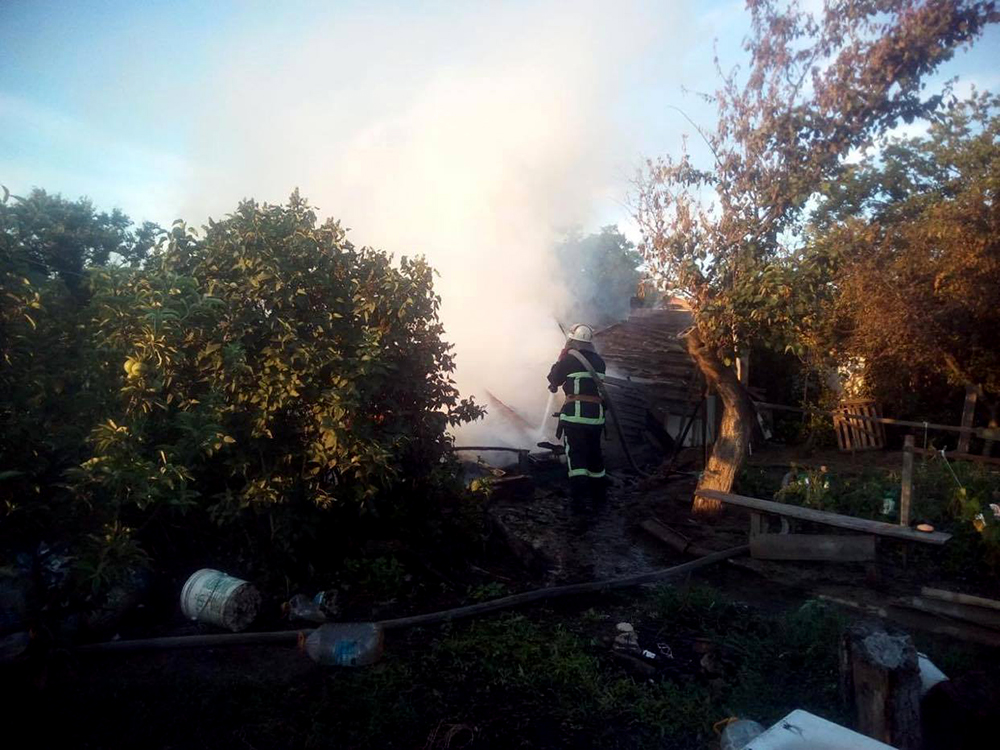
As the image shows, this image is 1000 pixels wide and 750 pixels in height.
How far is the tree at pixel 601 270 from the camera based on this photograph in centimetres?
2319

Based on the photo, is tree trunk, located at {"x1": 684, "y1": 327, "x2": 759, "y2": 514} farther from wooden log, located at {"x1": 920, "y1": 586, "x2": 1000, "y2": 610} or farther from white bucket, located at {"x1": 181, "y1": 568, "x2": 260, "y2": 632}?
white bucket, located at {"x1": 181, "y1": 568, "x2": 260, "y2": 632}

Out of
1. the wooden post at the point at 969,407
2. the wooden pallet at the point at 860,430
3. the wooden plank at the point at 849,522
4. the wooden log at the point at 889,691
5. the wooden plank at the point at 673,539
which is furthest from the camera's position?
the wooden pallet at the point at 860,430

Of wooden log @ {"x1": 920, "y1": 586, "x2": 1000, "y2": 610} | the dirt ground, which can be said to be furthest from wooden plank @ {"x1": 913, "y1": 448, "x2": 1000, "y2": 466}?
wooden log @ {"x1": 920, "y1": 586, "x2": 1000, "y2": 610}

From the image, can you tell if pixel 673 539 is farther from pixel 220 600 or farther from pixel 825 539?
pixel 220 600

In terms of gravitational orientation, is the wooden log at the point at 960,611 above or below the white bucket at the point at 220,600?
below

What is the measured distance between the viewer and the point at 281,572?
16.8 feet

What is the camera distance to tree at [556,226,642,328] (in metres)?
23.2

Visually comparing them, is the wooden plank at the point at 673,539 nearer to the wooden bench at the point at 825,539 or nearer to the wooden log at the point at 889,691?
the wooden bench at the point at 825,539

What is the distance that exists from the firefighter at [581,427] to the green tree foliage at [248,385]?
262cm

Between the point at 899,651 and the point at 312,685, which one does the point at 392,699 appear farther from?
the point at 899,651

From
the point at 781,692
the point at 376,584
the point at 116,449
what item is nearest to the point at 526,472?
the point at 376,584

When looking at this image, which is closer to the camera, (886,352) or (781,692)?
(781,692)

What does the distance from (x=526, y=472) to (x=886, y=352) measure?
556cm

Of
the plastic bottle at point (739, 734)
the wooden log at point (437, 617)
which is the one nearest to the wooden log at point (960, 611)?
the wooden log at point (437, 617)
